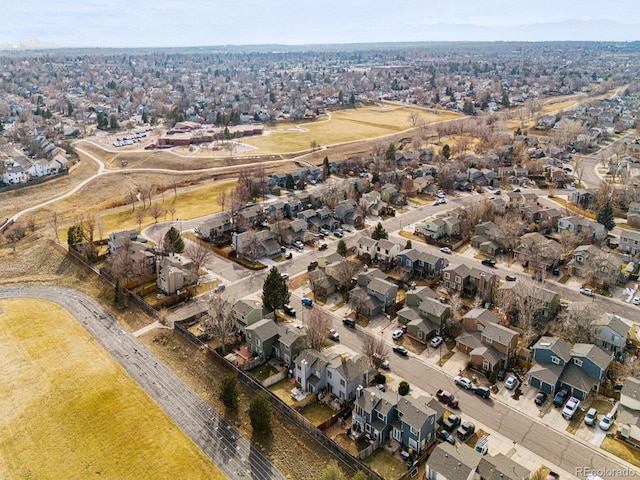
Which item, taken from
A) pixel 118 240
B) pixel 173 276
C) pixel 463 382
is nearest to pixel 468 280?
pixel 463 382

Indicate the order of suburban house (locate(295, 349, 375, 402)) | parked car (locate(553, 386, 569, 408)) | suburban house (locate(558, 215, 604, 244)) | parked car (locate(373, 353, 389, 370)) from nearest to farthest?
1. parked car (locate(553, 386, 569, 408))
2. suburban house (locate(295, 349, 375, 402))
3. parked car (locate(373, 353, 389, 370))
4. suburban house (locate(558, 215, 604, 244))

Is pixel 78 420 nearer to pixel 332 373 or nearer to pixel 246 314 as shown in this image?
pixel 246 314

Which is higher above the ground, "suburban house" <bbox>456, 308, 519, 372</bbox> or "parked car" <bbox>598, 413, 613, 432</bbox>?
"suburban house" <bbox>456, 308, 519, 372</bbox>

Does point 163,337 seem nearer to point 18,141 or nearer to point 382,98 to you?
point 18,141

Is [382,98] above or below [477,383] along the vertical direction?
above

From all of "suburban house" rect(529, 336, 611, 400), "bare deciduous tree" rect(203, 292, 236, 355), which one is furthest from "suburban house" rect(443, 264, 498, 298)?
"bare deciduous tree" rect(203, 292, 236, 355)

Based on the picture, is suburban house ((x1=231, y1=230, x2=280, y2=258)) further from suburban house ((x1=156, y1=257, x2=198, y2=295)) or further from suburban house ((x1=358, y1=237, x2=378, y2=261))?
suburban house ((x1=358, y1=237, x2=378, y2=261))

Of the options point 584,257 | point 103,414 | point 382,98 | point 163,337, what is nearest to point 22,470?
point 103,414
